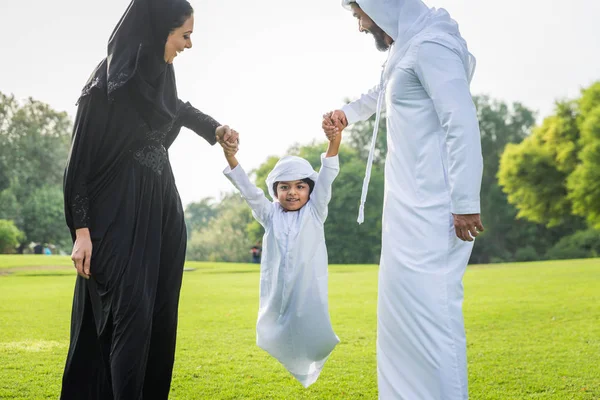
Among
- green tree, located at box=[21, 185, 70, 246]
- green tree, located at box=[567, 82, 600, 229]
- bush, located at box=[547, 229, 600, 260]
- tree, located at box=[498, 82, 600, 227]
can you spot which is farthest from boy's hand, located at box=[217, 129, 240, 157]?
green tree, located at box=[21, 185, 70, 246]

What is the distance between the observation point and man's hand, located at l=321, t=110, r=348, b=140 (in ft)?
13.5

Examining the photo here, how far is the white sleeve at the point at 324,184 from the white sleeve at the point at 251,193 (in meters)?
0.34

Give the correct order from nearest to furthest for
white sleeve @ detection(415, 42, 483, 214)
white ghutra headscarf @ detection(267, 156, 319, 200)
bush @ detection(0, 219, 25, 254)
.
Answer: white sleeve @ detection(415, 42, 483, 214)
white ghutra headscarf @ detection(267, 156, 319, 200)
bush @ detection(0, 219, 25, 254)

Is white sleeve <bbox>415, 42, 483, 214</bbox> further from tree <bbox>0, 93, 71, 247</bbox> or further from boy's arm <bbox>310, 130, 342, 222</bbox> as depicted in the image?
tree <bbox>0, 93, 71, 247</bbox>

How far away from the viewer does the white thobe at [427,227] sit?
123 inches

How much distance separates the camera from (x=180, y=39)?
11.3 ft

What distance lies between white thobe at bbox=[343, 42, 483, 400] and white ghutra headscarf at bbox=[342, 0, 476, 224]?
0.23 feet

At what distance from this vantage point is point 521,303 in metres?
12.0

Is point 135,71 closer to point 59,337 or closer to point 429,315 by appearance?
point 429,315

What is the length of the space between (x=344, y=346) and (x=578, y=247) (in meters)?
42.0

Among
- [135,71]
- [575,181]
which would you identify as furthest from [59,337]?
[575,181]

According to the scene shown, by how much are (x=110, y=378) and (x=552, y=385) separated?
3.76 metres

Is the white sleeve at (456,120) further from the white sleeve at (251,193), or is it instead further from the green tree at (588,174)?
the green tree at (588,174)

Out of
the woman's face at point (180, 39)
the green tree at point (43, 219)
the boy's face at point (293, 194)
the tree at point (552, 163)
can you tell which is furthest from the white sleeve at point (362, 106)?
the green tree at point (43, 219)
